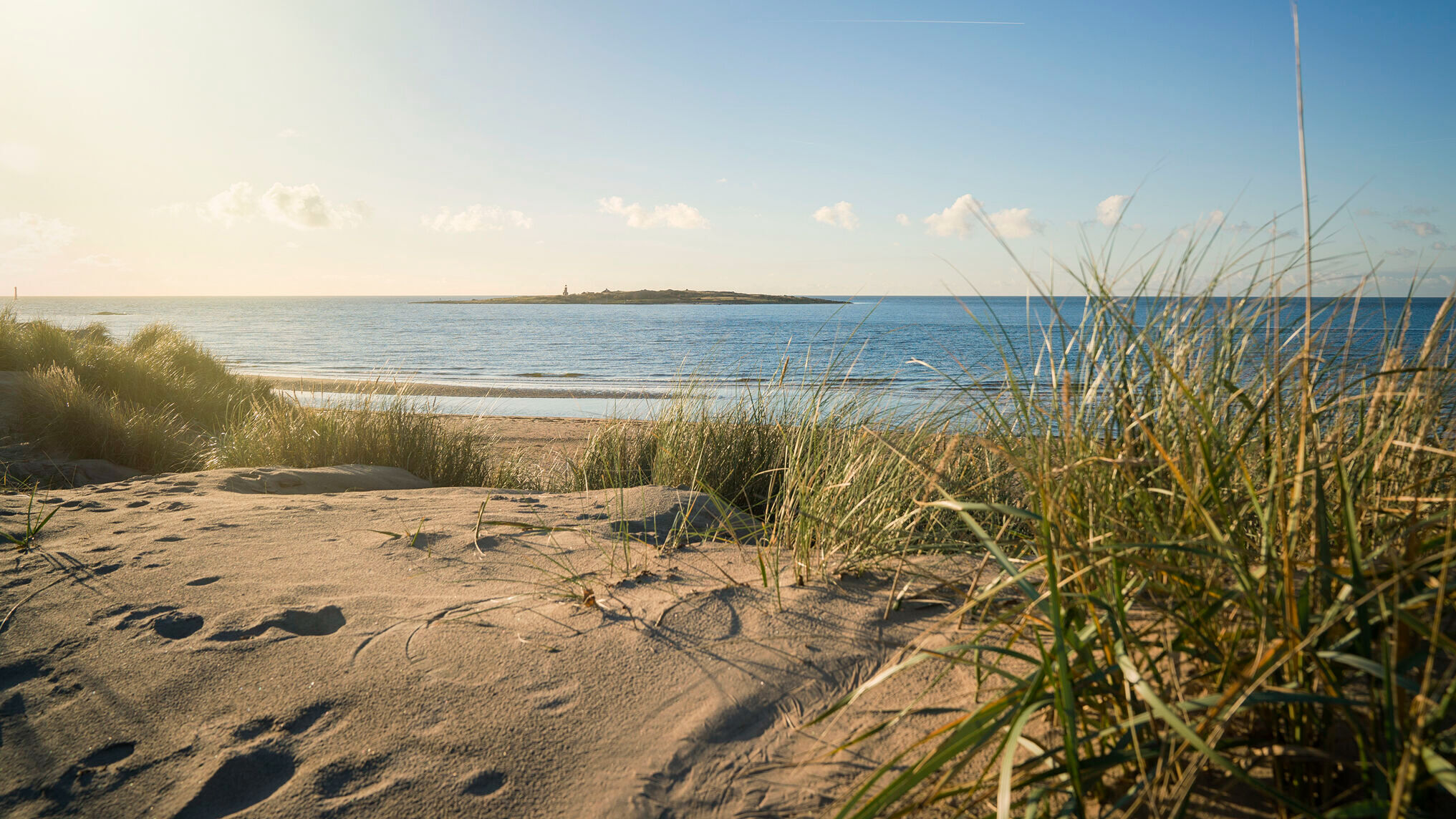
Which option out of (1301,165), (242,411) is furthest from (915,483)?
(242,411)

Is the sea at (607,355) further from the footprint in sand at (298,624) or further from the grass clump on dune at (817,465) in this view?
the footprint in sand at (298,624)

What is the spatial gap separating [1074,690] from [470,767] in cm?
125

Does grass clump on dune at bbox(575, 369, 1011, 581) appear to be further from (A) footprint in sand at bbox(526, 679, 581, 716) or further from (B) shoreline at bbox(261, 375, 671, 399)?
(B) shoreline at bbox(261, 375, 671, 399)

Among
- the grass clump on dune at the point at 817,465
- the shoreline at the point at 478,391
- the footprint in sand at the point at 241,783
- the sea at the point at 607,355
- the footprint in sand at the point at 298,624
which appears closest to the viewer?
the footprint in sand at the point at 241,783

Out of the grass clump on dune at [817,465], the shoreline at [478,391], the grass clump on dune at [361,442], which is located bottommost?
the shoreline at [478,391]

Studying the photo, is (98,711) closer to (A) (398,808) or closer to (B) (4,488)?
(A) (398,808)

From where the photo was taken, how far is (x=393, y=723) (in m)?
1.70

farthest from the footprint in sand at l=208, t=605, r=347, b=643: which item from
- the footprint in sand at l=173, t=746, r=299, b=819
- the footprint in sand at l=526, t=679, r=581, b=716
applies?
the footprint in sand at l=526, t=679, r=581, b=716

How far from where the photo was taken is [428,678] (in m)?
1.85

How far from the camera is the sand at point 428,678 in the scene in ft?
4.91

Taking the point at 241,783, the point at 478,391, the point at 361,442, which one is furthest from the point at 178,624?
the point at 478,391

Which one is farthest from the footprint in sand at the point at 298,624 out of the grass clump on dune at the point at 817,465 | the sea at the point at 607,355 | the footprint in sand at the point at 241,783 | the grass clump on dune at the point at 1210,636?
the sea at the point at 607,355

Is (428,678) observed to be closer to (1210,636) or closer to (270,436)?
(1210,636)

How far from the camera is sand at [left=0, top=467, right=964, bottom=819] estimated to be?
4.91ft
